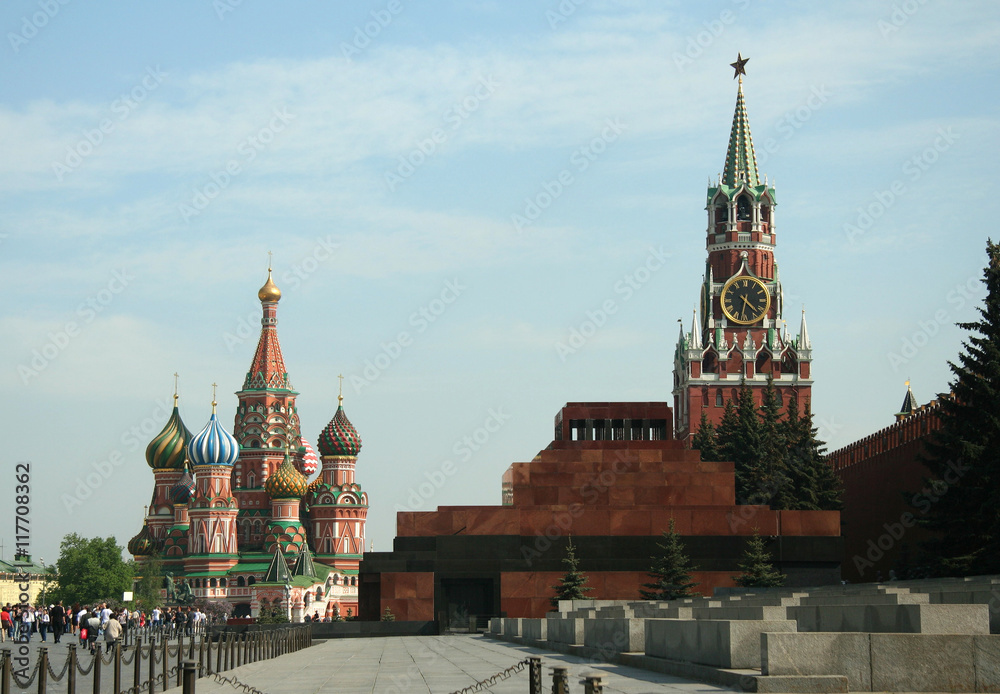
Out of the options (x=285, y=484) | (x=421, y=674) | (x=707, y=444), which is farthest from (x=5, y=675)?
(x=285, y=484)

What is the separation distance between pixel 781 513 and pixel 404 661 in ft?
80.6

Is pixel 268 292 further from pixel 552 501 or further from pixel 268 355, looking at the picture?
pixel 552 501

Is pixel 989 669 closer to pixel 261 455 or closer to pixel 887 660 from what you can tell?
pixel 887 660

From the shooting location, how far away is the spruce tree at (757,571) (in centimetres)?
4284

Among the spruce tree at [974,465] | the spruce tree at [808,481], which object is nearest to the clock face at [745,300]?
the spruce tree at [808,481]

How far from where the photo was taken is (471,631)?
151 ft

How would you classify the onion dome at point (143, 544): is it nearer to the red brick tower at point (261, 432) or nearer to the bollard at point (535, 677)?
the red brick tower at point (261, 432)

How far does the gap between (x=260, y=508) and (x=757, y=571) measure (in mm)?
80874

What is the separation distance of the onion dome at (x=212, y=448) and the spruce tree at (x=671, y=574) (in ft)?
243

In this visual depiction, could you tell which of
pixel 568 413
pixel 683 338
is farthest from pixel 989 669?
pixel 683 338

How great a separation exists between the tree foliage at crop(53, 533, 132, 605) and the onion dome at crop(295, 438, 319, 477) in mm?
20698

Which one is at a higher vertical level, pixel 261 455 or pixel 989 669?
pixel 261 455

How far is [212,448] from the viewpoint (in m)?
113

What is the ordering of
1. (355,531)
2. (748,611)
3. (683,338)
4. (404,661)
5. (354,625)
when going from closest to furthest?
1. (748,611)
2. (404,661)
3. (354,625)
4. (683,338)
5. (355,531)
